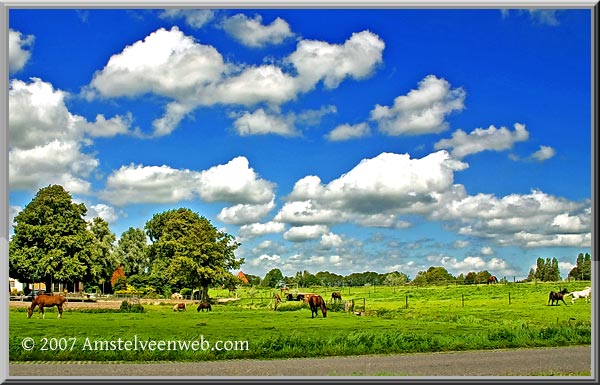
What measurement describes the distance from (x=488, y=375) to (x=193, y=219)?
21.0 ft

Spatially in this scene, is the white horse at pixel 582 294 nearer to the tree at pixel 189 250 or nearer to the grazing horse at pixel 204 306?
the tree at pixel 189 250

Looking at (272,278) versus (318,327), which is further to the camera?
(272,278)

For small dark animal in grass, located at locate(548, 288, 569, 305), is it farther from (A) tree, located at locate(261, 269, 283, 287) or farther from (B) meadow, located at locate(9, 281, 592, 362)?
(A) tree, located at locate(261, 269, 283, 287)

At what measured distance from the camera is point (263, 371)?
→ 11555 mm

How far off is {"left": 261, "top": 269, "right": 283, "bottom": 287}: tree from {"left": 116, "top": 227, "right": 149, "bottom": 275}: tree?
2.67 meters

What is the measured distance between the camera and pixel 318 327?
14.1 metres

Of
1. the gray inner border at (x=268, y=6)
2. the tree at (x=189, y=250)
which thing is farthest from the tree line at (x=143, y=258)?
the gray inner border at (x=268, y=6)

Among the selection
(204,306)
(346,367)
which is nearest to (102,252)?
(204,306)

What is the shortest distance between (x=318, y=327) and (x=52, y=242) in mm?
6074

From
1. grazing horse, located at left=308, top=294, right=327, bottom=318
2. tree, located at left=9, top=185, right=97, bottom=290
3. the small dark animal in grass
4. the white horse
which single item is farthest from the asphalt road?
tree, located at left=9, top=185, right=97, bottom=290

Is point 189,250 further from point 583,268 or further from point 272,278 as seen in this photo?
point 583,268

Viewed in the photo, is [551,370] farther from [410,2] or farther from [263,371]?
[410,2]

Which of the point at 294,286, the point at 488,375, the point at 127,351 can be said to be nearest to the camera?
the point at 488,375

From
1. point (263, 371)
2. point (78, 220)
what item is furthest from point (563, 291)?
point (78, 220)
